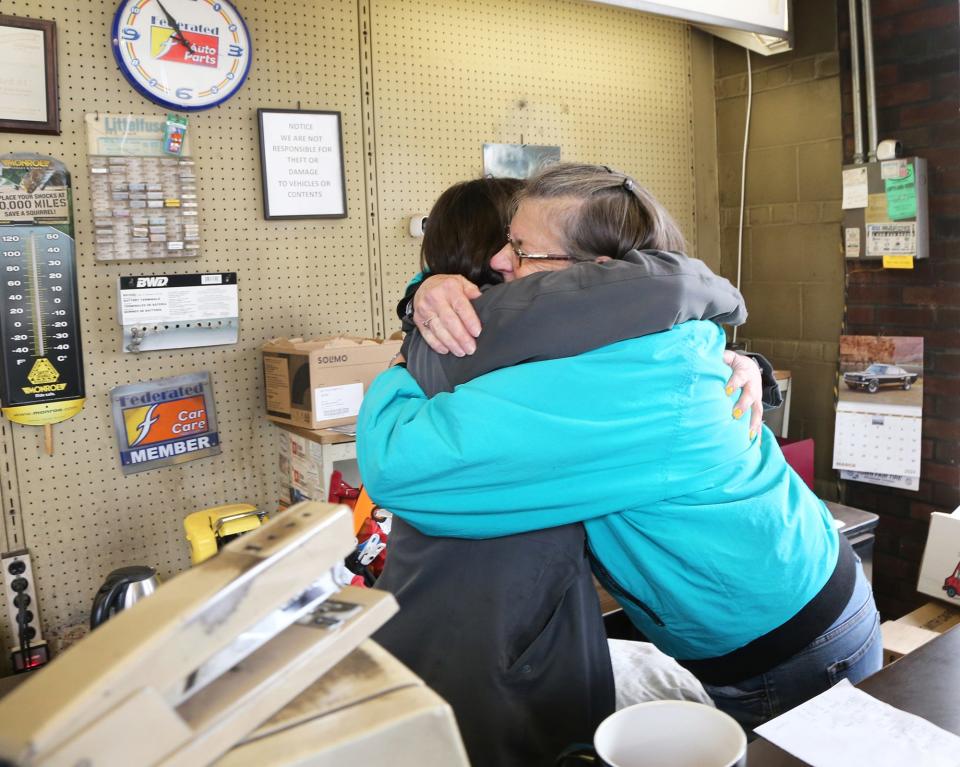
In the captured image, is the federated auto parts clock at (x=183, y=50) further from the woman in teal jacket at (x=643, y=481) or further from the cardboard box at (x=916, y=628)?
the cardboard box at (x=916, y=628)

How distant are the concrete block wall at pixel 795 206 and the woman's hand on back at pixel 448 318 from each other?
237 cm

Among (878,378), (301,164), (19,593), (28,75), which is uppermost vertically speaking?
(28,75)

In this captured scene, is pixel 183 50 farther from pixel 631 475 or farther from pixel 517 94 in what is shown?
pixel 631 475

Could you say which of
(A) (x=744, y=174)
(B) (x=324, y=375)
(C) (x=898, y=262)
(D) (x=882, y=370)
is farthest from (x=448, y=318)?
(A) (x=744, y=174)

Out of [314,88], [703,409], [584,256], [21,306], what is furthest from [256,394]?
[703,409]

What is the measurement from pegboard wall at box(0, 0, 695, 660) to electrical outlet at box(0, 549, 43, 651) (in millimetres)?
31

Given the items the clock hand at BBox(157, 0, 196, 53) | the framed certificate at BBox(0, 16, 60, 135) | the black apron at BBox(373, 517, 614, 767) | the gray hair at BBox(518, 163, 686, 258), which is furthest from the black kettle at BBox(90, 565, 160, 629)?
the clock hand at BBox(157, 0, 196, 53)

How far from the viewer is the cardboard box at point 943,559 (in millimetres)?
2729

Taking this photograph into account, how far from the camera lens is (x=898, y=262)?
2.89 m

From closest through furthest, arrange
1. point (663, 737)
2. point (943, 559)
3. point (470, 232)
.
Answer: point (663, 737) → point (470, 232) → point (943, 559)

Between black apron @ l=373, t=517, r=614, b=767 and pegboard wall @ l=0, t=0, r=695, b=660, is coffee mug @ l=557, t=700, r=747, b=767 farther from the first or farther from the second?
pegboard wall @ l=0, t=0, r=695, b=660

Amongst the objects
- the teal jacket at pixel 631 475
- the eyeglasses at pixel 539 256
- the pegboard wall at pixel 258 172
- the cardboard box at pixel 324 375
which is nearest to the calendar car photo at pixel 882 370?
the pegboard wall at pixel 258 172

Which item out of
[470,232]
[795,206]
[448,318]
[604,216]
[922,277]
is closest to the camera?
[448,318]

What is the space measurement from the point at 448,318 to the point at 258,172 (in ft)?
5.24
